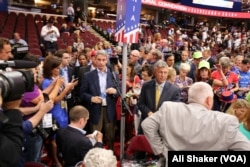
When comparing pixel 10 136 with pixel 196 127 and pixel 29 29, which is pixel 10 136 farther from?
pixel 29 29

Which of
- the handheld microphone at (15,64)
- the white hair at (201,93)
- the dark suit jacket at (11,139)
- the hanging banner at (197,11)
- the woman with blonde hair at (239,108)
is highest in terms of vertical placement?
the hanging banner at (197,11)

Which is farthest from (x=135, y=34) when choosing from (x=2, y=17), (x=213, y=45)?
(x=213, y=45)

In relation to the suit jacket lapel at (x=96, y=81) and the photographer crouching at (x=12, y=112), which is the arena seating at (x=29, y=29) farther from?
the photographer crouching at (x=12, y=112)

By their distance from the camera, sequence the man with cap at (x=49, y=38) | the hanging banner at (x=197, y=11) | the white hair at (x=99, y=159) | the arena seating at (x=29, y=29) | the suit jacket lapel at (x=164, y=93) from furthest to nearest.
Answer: the hanging banner at (x=197, y=11)
the arena seating at (x=29, y=29)
the man with cap at (x=49, y=38)
the suit jacket lapel at (x=164, y=93)
the white hair at (x=99, y=159)

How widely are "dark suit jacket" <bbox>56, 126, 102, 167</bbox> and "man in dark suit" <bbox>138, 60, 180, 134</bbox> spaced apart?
2.61 ft

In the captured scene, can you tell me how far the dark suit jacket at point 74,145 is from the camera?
7.78 ft

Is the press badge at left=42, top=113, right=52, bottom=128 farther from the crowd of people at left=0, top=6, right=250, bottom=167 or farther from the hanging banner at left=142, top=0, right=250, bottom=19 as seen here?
the hanging banner at left=142, top=0, right=250, bottom=19

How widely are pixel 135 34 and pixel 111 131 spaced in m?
1.21

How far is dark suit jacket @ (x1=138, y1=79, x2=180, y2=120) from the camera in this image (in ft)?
9.85

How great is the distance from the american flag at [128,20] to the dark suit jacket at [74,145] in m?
0.96

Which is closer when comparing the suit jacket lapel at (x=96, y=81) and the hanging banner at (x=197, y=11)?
the suit jacket lapel at (x=96, y=81)

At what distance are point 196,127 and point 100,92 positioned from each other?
1.64 metres

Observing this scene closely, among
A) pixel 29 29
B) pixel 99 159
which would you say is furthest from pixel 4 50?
pixel 29 29

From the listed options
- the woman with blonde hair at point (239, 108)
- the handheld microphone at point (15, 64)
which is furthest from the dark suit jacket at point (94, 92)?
the handheld microphone at point (15, 64)
